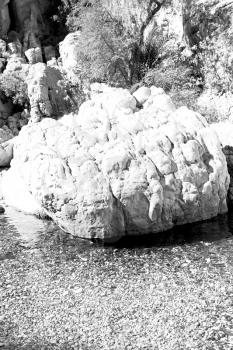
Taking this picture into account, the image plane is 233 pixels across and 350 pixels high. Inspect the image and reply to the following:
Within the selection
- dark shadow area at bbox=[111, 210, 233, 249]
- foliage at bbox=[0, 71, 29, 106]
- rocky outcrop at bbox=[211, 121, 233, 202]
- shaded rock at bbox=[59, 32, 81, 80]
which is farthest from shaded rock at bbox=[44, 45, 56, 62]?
dark shadow area at bbox=[111, 210, 233, 249]

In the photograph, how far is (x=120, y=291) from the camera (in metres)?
15.8

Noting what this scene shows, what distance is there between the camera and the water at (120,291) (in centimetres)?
1297

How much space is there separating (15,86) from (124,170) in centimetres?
2961

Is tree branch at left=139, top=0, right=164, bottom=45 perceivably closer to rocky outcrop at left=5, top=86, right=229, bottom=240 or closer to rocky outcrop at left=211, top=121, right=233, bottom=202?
rocky outcrop at left=211, top=121, right=233, bottom=202

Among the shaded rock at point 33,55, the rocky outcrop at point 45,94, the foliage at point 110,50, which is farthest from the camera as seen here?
the shaded rock at point 33,55

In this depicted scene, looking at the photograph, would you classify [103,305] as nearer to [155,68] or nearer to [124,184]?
[124,184]

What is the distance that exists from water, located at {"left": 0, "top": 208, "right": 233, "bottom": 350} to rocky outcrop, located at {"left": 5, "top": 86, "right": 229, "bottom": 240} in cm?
103

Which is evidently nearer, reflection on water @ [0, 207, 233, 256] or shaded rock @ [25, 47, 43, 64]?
reflection on water @ [0, 207, 233, 256]

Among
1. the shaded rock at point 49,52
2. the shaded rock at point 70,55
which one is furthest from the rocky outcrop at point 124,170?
the shaded rock at point 49,52

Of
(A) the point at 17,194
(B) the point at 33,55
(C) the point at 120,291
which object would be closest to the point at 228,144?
(A) the point at 17,194

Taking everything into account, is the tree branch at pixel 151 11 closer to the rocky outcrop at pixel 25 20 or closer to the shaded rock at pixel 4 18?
the rocky outcrop at pixel 25 20

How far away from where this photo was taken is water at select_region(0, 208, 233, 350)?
1297 centimetres

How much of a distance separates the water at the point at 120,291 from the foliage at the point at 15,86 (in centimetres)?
2724

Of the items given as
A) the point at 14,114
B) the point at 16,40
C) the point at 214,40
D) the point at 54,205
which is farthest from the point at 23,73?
the point at 54,205
